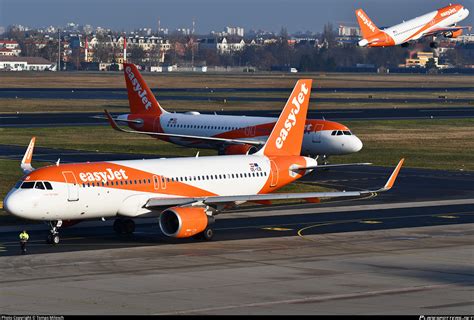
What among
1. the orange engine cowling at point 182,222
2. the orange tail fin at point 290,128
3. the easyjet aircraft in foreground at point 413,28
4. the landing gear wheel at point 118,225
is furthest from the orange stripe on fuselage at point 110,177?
the easyjet aircraft in foreground at point 413,28

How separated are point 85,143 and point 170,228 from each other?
58.4 m

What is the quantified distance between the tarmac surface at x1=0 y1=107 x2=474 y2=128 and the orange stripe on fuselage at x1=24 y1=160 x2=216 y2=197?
76.0 meters

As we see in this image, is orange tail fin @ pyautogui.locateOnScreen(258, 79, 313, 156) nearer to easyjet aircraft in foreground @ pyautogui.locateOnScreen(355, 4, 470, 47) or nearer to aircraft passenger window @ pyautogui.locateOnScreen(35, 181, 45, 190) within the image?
aircraft passenger window @ pyautogui.locateOnScreen(35, 181, 45, 190)

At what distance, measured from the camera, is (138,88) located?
98.7 meters

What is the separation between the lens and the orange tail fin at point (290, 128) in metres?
63.5

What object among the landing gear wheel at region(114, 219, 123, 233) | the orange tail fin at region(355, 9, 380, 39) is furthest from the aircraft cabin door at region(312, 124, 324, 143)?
the orange tail fin at region(355, 9, 380, 39)

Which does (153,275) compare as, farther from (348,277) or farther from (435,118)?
(435,118)

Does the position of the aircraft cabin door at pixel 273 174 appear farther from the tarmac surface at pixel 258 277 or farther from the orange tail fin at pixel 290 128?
the tarmac surface at pixel 258 277

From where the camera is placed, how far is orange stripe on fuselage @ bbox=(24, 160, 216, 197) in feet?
175

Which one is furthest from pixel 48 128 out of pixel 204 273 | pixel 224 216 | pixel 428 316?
pixel 428 316

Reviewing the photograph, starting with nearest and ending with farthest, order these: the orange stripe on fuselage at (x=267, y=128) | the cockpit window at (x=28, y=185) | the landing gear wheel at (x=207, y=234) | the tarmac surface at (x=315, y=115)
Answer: the cockpit window at (x=28, y=185)
the landing gear wheel at (x=207, y=234)
the orange stripe on fuselage at (x=267, y=128)
the tarmac surface at (x=315, y=115)

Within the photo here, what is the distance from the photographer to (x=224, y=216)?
64.9 metres

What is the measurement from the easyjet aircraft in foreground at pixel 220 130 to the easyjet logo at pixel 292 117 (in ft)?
79.9

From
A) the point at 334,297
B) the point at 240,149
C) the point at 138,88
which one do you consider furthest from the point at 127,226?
the point at 138,88
